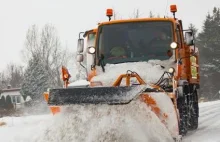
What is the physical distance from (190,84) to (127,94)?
3.65m

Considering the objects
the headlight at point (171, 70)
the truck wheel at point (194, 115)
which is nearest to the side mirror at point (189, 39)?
the headlight at point (171, 70)

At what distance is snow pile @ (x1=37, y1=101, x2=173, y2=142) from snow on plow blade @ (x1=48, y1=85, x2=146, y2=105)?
0.18 metres

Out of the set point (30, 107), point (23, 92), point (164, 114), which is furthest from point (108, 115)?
point (23, 92)

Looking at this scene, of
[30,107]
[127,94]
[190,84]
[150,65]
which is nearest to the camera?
[127,94]

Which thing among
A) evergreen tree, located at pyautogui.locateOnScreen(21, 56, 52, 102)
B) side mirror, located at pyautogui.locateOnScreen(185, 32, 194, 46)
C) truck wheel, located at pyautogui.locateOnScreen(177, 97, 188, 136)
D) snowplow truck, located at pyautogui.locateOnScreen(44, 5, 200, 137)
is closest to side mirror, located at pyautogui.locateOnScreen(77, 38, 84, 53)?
snowplow truck, located at pyautogui.locateOnScreen(44, 5, 200, 137)

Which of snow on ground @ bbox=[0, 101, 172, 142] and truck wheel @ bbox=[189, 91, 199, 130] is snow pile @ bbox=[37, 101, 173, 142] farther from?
truck wheel @ bbox=[189, 91, 199, 130]

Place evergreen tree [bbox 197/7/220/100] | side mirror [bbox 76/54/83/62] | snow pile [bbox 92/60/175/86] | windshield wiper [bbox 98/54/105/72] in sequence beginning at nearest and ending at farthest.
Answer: snow pile [bbox 92/60/175/86] < windshield wiper [bbox 98/54/105/72] < side mirror [bbox 76/54/83/62] < evergreen tree [bbox 197/7/220/100]

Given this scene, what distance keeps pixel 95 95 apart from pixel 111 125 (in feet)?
1.57

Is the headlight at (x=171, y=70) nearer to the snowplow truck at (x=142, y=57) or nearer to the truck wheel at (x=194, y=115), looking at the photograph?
the snowplow truck at (x=142, y=57)

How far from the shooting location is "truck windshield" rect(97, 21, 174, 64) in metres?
8.03

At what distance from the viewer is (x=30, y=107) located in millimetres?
42438

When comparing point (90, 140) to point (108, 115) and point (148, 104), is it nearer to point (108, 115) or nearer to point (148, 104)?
point (108, 115)

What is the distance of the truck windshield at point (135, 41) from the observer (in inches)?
316

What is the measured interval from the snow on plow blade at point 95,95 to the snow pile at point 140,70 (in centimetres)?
127
